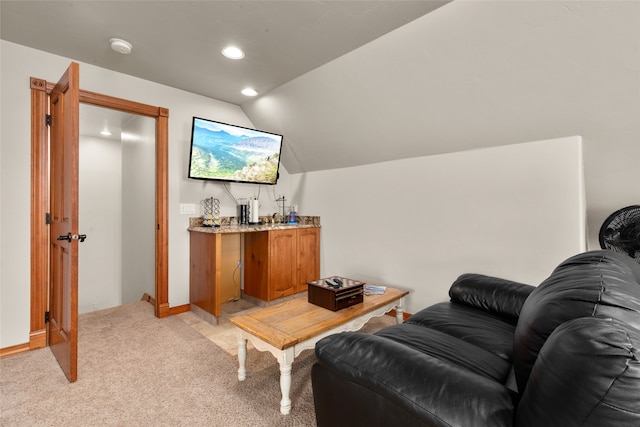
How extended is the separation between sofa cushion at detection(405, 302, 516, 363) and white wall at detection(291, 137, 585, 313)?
2.77 ft

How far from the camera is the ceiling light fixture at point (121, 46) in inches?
91.8

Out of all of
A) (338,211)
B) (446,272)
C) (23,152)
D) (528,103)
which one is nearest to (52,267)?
(23,152)

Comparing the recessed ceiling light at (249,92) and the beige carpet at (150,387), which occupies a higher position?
the recessed ceiling light at (249,92)

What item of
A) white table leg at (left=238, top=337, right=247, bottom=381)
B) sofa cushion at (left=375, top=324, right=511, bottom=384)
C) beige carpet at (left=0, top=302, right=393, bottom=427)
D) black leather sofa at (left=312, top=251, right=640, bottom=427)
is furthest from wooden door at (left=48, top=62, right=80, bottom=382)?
sofa cushion at (left=375, top=324, right=511, bottom=384)

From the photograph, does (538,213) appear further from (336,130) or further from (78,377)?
(78,377)

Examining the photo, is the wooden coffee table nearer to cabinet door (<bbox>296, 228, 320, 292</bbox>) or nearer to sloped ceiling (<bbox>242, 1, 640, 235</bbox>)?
cabinet door (<bbox>296, 228, 320, 292</bbox>)

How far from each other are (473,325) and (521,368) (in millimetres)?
812

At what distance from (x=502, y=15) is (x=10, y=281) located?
414 cm

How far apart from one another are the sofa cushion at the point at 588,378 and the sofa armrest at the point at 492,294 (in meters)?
1.23

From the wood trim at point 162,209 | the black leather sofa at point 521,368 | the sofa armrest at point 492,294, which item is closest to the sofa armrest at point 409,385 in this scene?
the black leather sofa at point 521,368

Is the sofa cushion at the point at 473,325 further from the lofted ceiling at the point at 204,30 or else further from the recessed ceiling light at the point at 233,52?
the recessed ceiling light at the point at 233,52

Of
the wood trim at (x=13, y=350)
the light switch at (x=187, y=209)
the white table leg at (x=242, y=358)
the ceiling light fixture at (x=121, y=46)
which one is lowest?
the wood trim at (x=13, y=350)

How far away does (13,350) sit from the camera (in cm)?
233

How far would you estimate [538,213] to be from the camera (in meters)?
2.30
